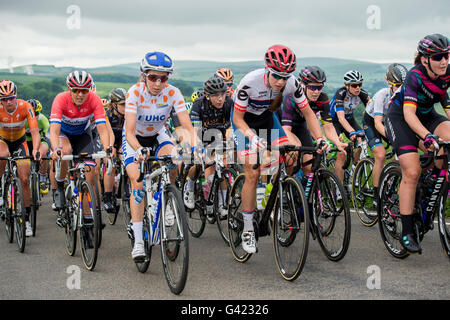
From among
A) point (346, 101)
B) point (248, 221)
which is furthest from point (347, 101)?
point (248, 221)

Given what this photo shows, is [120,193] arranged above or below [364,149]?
below

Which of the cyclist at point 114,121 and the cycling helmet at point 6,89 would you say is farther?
the cyclist at point 114,121

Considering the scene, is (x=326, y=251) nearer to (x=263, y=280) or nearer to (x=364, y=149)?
(x=263, y=280)

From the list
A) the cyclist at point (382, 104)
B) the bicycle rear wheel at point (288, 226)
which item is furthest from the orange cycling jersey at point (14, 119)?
the cyclist at point (382, 104)

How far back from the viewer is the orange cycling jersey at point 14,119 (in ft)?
28.1

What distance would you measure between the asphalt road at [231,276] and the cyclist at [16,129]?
1280mm

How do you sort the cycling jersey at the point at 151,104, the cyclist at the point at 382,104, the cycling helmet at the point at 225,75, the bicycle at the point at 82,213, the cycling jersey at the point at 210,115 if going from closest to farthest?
the cycling jersey at the point at 151,104, the bicycle at the point at 82,213, the cyclist at the point at 382,104, the cycling jersey at the point at 210,115, the cycling helmet at the point at 225,75

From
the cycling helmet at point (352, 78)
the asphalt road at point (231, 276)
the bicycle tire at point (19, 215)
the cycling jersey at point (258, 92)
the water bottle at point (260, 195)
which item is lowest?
the asphalt road at point (231, 276)

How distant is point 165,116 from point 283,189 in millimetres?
1800

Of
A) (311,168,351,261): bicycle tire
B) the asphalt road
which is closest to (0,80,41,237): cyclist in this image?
the asphalt road

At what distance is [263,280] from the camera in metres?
5.42

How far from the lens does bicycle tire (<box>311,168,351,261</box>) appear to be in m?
5.75

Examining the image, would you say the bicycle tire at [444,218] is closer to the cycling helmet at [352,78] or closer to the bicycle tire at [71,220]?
the bicycle tire at [71,220]
